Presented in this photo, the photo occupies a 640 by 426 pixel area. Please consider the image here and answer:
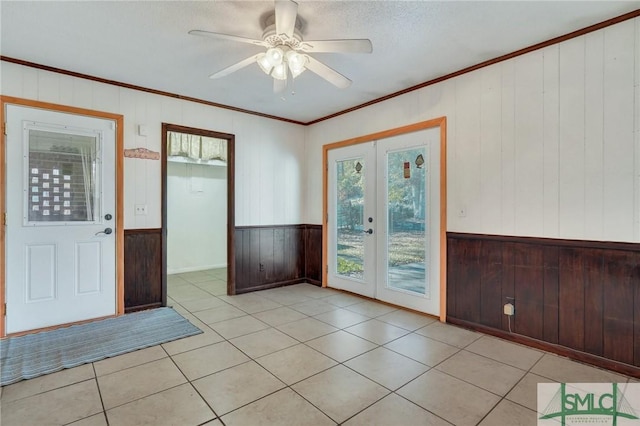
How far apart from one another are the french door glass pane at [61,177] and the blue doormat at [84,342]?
1.14 metres

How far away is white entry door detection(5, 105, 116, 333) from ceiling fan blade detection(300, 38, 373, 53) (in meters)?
2.65

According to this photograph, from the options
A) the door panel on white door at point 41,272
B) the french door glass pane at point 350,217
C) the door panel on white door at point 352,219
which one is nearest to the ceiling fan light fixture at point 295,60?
the door panel on white door at point 352,219

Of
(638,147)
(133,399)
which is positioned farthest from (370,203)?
(133,399)

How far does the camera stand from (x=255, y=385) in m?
2.23

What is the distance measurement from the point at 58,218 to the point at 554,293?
4.76 metres

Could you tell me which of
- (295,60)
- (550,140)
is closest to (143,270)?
(295,60)

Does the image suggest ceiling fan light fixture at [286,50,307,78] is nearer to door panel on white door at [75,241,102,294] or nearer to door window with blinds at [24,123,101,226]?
door window with blinds at [24,123,101,226]

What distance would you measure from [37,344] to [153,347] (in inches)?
41.6

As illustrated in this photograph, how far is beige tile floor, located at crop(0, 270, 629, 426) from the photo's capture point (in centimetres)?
192

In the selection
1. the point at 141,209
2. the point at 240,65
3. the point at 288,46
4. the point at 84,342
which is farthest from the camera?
the point at 141,209

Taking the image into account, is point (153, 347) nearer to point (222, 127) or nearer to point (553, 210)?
point (222, 127)

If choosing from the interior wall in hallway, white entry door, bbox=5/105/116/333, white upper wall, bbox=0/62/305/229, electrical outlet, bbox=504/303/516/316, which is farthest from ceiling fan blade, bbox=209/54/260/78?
the interior wall in hallway

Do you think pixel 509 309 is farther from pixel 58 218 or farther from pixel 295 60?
pixel 58 218

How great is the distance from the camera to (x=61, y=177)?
10.9ft
